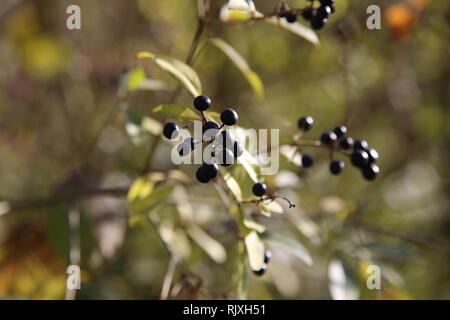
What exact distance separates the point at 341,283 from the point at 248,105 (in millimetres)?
1346

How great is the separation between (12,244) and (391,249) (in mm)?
1290

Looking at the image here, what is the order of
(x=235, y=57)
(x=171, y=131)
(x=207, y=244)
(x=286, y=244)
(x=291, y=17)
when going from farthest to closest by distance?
(x=207, y=244) → (x=235, y=57) → (x=286, y=244) → (x=291, y=17) → (x=171, y=131)

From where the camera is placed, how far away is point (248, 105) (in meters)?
2.56

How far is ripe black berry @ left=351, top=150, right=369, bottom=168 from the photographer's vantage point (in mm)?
1187

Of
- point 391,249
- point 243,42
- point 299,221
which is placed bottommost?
point 391,249

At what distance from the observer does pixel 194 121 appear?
0.98 metres

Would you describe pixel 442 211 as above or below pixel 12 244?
above

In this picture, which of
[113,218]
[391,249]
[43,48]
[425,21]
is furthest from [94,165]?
[425,21]

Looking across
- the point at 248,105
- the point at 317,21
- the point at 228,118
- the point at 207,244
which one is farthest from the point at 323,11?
the point at 248,105

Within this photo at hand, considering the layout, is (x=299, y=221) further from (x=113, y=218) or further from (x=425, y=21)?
(x=425, y=21)

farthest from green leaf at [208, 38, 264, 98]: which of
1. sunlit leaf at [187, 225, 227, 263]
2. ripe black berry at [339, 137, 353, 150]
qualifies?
sunlit leaf at [187, 225, 227, 263]

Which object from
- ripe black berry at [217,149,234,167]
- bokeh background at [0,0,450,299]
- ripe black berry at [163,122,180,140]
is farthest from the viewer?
bokeh background at [0,0,450,299]

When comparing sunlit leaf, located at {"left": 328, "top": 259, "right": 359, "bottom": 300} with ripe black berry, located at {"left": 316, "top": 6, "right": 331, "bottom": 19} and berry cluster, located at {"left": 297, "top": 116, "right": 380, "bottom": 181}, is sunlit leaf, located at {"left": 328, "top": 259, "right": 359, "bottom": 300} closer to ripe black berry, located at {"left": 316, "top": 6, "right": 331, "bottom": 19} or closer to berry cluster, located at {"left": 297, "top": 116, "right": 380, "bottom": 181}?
berry cluster, located at {"left": 297, "top": 116, "right": 380, "bottom": 181}

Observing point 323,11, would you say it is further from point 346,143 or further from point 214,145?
point 214,145
